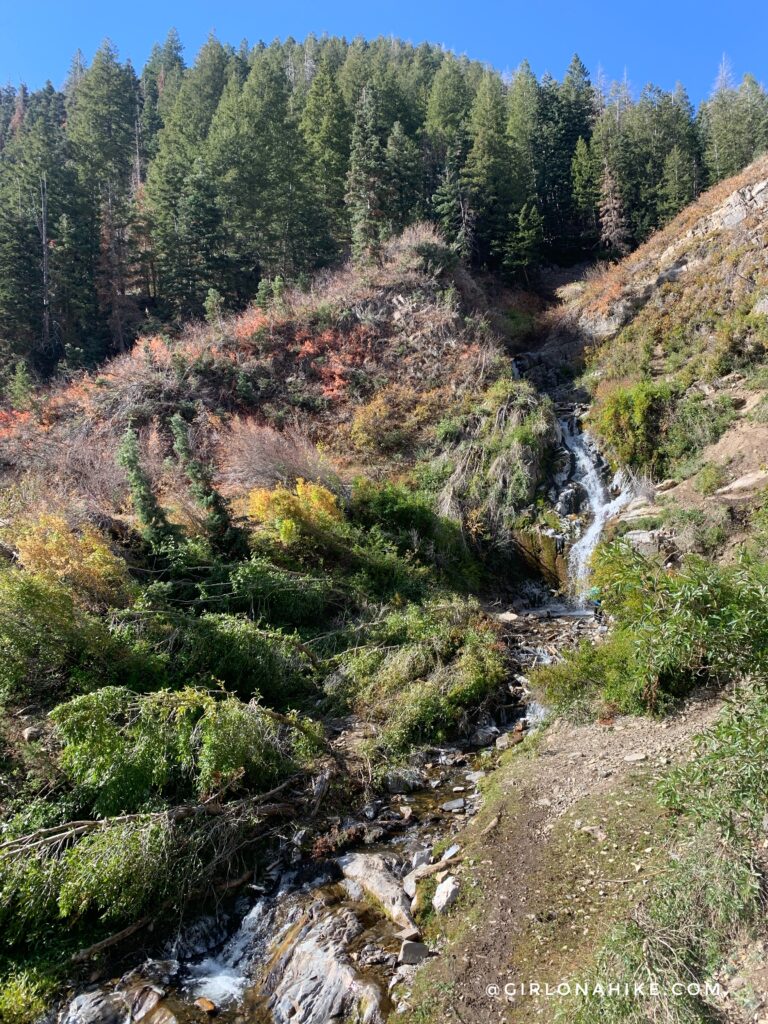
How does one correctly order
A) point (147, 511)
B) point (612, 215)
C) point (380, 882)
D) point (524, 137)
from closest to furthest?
point (380, 882) < point (147, 511) < point (612, 215) < point (524, 137)

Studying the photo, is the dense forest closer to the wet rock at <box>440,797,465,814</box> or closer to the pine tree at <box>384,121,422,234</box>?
the pine tree at <box>384,121,422,234</box>

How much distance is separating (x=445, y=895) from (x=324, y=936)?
1.26 metres

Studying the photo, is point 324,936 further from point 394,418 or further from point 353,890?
point 394,418

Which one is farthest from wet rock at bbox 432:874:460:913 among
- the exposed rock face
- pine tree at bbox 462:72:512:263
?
pine tree at bbox 462:72:512:263

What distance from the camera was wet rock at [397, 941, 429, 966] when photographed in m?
4.97

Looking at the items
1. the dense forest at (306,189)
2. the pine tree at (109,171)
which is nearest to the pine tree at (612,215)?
the dense forest at (306,189)

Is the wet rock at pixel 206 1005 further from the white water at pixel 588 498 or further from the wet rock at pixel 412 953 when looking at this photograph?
the white water at pixel 588 498

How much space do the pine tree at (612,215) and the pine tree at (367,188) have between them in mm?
13305

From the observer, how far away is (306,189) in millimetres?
30016

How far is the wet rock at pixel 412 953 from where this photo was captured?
4969mm

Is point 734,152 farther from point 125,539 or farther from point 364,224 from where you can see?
point 125,539

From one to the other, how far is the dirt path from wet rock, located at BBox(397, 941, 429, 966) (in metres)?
0.17

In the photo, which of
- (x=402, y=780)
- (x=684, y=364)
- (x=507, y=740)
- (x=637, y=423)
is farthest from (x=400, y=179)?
(x=402, y=780)

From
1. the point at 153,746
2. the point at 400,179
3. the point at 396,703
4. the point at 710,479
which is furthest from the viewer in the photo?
the point at 400,179
